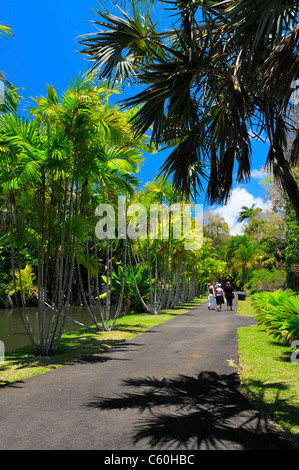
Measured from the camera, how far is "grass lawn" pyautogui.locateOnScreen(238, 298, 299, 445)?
4523 millimetres

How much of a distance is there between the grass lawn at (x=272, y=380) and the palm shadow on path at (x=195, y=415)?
0.20 m

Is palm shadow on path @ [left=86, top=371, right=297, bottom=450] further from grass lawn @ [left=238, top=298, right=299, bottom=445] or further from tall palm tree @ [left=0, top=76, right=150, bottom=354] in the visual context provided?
tall palm tree @ [left=0, top=76, right=150, bottom=354]

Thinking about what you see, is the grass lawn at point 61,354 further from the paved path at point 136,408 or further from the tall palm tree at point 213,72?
the tall palm tree at point 213,72

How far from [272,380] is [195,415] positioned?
2370 millimetres

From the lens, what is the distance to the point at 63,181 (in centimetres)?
931

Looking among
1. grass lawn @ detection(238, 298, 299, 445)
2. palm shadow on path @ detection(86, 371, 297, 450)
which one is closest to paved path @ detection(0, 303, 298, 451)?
palm shadow on path @ detection(86, 371, 297, 450)

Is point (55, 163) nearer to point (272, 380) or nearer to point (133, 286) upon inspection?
point (272, 380)

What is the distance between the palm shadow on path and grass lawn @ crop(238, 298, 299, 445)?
7.9 inches

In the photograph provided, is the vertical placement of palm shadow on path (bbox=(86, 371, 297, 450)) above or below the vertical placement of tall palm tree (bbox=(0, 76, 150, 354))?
below

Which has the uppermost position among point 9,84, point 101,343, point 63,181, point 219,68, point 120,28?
point 9,84

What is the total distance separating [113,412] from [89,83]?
24.0 feet

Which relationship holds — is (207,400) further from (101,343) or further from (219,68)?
(101,343)

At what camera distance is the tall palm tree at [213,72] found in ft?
14.5
